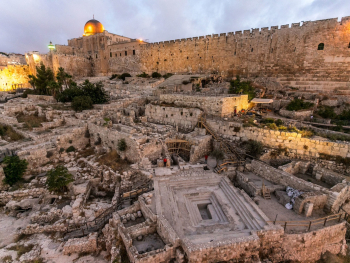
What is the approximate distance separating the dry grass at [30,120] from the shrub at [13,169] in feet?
16.0

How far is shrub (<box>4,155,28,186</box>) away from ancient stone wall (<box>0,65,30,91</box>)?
31.5 metres

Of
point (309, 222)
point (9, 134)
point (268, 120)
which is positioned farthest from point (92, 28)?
point (309, 222)

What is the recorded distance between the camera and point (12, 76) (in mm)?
34062

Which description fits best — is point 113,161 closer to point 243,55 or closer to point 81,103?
point 81,103

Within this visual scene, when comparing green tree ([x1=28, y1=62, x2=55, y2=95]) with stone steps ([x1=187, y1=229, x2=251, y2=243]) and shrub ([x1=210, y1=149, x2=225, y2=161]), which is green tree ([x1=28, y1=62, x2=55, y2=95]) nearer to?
shrub ([x1=210, y1=149, x2=225, y2=161])

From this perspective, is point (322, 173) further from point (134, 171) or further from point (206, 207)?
point (134, 171)

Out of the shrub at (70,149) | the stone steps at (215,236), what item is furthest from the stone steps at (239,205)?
the shrub at (70,149)

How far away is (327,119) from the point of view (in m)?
13.1

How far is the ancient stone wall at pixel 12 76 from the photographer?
1307 inches

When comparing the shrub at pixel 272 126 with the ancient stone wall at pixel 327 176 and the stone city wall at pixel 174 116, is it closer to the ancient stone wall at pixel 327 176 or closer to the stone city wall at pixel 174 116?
the ancient stone wall at pixel 327 176

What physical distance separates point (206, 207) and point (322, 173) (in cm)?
599

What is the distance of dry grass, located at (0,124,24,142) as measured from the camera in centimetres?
1415

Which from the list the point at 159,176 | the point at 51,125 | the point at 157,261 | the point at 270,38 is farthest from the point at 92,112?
the point at 270,38

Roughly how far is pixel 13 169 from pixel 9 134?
5.70 meters
